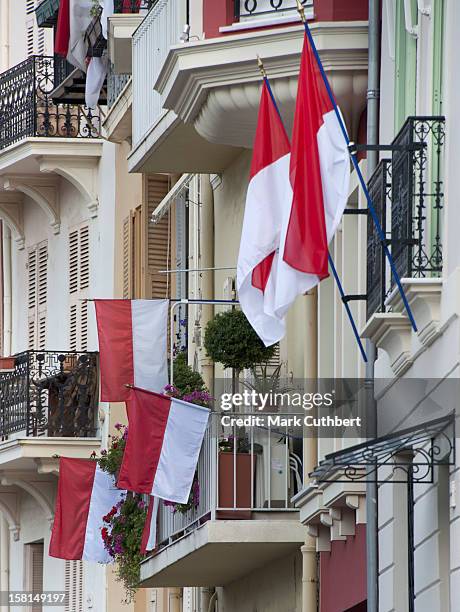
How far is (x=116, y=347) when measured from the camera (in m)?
23.0

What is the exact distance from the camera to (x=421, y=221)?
592 inches

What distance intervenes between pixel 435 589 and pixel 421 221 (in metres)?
2.40

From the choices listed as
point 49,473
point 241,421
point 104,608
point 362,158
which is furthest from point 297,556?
point 49,473

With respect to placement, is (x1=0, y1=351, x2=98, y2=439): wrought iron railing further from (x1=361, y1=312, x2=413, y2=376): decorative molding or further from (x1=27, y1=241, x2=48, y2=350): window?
(x1=361, y1=312, x2=413, y2=376): decorative molding

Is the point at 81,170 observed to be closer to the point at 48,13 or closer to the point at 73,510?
the point at 48,13

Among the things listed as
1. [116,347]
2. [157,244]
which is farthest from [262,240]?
[157,244]

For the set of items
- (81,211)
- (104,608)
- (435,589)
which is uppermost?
(81,211)

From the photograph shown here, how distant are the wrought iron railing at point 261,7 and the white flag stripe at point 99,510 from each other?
7.93 meters

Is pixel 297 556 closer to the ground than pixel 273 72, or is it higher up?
closer to the ground

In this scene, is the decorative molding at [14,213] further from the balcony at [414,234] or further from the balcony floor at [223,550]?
the balcony at [414,234]

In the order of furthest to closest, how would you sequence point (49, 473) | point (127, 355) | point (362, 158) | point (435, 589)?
point (49, 473) < point (127, 355) < point (362, 158) < point (435, 589)

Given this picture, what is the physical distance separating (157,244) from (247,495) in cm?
874

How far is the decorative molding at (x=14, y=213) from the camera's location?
35.6 m

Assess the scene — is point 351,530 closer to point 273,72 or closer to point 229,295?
point 273,72
